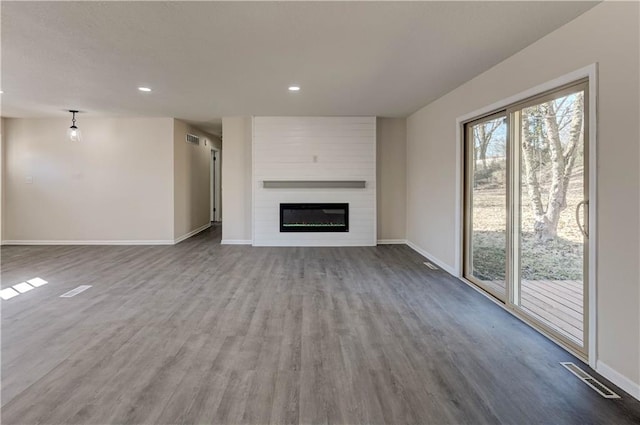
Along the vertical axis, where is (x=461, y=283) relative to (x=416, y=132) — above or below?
below

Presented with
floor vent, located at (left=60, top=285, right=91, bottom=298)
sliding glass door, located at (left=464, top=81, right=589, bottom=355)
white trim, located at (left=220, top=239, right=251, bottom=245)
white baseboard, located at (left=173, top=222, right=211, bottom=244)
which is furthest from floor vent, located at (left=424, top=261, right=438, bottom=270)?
white baseboard, located at (left=173, top=222, right=211, bottom=244)

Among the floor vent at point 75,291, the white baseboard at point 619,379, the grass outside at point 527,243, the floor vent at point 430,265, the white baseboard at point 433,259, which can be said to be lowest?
the white baseboard at point 619,379

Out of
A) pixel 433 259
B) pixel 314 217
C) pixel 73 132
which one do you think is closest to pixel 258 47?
pixel 433 259

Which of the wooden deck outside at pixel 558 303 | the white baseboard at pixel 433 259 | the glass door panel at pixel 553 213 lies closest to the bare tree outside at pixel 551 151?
the glass door panel at pixel 553 213

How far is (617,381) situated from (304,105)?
4895 mm

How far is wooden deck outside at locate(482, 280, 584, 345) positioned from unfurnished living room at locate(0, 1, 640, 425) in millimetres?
16

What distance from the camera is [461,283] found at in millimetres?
4238

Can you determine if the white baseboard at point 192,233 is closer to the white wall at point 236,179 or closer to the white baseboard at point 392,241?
the white wall at point 236,179

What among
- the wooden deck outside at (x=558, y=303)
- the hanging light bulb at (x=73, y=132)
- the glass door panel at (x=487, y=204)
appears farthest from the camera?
the hanging light bulb at (x=73, y=132)

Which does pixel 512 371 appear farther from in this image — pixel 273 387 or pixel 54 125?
pixel 54 125

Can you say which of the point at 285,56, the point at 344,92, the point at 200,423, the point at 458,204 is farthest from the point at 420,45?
the point at 200,423

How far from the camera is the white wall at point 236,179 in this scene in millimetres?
6820

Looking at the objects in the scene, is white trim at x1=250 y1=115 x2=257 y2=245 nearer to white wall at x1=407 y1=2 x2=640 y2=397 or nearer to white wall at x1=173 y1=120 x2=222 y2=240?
white wall at x1=173 y1=120 x2=222 y2=240

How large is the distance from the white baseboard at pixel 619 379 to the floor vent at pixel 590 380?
0.08 m
